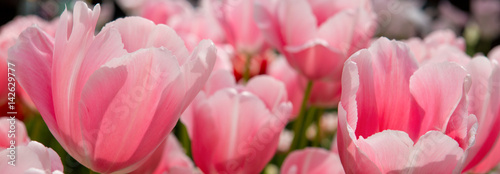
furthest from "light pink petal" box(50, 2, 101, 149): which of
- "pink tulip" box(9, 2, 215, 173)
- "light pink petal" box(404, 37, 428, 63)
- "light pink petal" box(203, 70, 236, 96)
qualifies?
"light pink petal" box(404, 37, 428, 63)

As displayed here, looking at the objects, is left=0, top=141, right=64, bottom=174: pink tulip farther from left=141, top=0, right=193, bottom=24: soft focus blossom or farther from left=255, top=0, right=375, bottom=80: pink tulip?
left=141, top=0, right=193, bottom=24: soft focus blossom

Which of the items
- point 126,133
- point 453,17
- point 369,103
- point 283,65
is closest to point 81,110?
point 126,133

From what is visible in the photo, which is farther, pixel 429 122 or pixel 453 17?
pixel 453 17

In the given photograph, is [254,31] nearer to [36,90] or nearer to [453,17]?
[36,90]

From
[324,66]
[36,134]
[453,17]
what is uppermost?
[324,66]

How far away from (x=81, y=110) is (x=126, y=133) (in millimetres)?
24

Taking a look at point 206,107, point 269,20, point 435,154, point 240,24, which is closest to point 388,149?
point 435,154

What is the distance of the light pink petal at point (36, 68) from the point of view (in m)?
0.27

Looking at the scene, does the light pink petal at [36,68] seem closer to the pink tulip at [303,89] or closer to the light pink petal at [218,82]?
the light pink petal at [218,82]

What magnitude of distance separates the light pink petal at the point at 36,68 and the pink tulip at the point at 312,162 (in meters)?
0.15

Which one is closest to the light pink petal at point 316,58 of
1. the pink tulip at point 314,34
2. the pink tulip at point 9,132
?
the pink tulip at point 314,34

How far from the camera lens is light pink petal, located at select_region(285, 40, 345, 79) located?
0.43 m

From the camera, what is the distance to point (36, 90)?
269 mm

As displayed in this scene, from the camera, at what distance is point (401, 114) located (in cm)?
29
